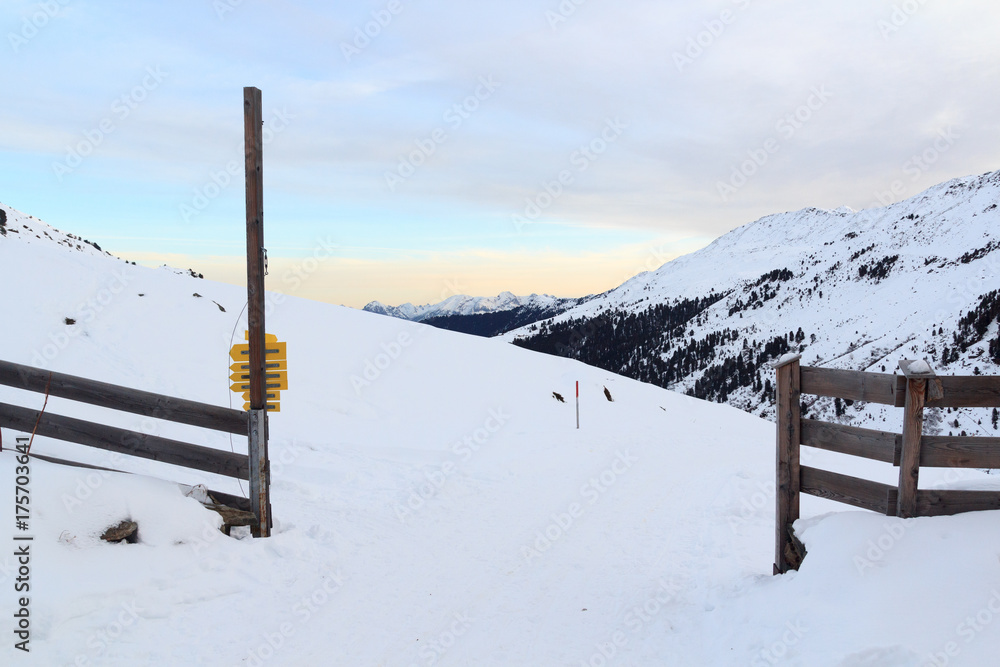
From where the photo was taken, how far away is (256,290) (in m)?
7.11

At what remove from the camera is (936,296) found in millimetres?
178500

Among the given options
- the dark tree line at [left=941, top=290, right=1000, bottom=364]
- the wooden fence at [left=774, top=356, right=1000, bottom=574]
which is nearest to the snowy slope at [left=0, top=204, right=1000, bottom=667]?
the wooden fence at [left=774, top=356, right=1000, bottom=574]

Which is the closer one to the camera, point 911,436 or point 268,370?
point 911,436

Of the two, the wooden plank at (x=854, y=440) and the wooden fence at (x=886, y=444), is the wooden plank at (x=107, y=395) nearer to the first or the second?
the wooden fence at (x=886, y=444)

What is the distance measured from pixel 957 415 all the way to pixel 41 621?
142 m

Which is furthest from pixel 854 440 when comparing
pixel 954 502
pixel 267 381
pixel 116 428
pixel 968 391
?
pixel 116 428

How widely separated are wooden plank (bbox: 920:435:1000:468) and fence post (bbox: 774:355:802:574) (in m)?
1.09

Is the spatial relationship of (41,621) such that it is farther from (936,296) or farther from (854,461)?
(936,296)

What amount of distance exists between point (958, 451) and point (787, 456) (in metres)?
1.42

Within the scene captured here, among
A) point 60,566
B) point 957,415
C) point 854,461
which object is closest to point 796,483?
point 60,566

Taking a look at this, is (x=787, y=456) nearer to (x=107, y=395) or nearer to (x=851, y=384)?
(x=851, y=384)

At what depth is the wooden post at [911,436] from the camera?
489 cm

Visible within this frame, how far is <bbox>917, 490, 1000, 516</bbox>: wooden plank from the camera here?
4.91 meters

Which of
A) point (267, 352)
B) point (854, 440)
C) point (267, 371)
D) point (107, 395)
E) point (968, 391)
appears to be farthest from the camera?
point (267, 352)
